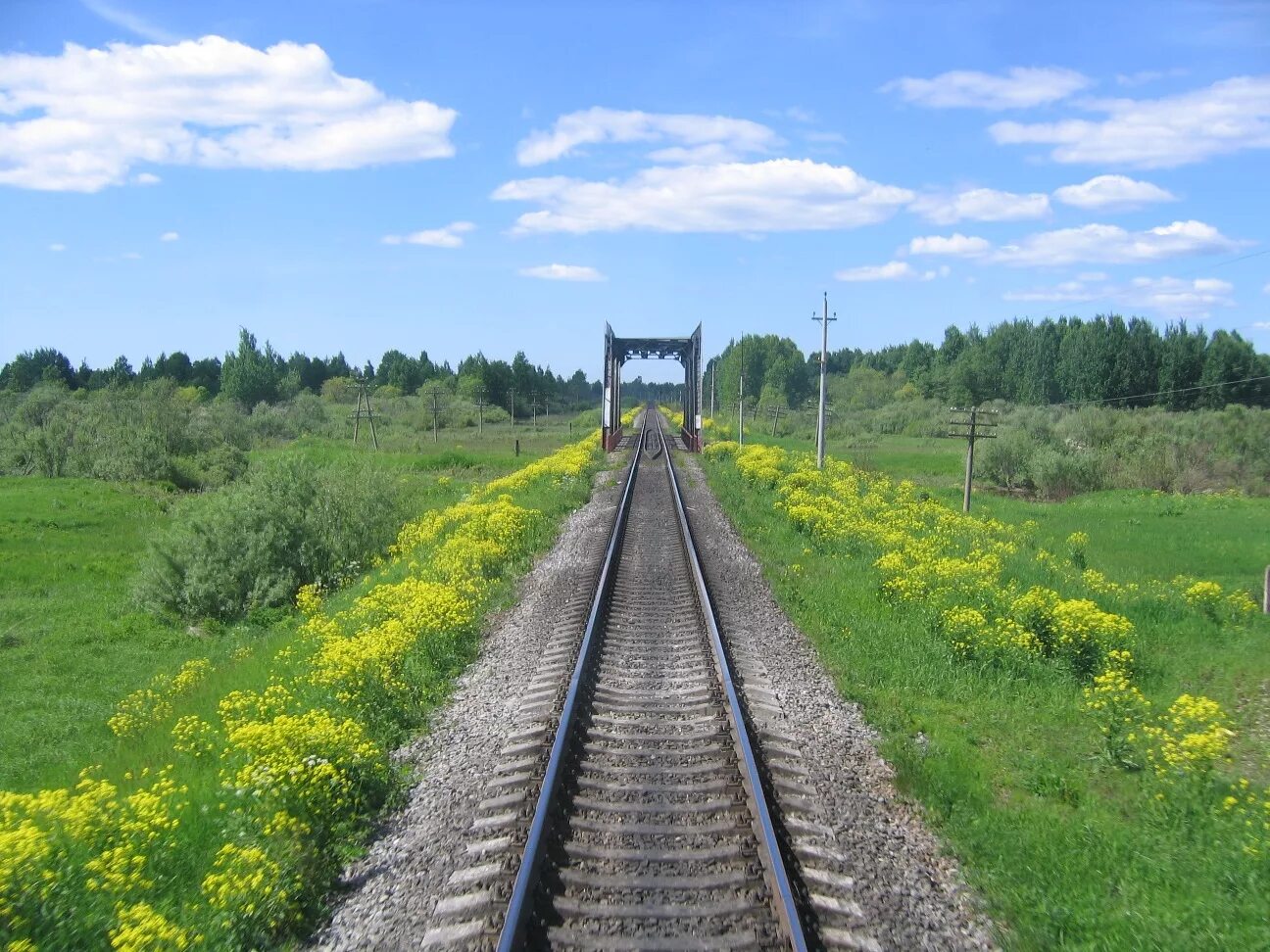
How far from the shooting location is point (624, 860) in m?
5.53

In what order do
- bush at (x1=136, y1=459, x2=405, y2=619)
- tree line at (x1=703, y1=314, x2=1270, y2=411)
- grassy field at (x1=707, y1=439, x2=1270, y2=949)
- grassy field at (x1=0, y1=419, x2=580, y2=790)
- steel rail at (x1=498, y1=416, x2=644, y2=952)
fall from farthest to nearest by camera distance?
tree line at (x1=703, y1=314, x2=1270, y2=411), bush at (x1=136, y1=459, x2=405, y2=619), grassy field at (x1=0, y1=419, x2=580, y2=790), grassy field at (x1=707, y1=439, x2=1270, y2=949), steel rail at (x1=498, y1=416, x2=644, y2=952)

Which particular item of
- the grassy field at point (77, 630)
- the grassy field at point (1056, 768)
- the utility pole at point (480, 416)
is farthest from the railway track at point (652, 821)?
the utility pole at point (480, 416)

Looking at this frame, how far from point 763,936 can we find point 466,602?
25.6 ft

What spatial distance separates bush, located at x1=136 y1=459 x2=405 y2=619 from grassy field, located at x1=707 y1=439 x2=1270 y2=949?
10140 mm

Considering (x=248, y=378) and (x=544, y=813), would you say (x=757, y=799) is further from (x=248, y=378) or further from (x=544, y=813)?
(x=248, y=378)

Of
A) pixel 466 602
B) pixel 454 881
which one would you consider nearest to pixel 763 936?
pixel 454 881

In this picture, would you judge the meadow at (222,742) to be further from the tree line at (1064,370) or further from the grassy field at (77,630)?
the tree line at (1064,370)

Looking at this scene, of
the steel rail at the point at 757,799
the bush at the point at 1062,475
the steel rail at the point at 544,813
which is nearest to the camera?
the steel rail at the point at 544,813

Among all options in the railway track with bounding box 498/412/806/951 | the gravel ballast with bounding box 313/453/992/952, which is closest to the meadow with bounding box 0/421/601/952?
the gravel ballast with bounding box 313/453/992/952

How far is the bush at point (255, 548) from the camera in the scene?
1920 centimetres

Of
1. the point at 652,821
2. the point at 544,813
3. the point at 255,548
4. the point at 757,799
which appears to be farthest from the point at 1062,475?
the point at 544,813

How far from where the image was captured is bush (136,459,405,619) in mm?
19203

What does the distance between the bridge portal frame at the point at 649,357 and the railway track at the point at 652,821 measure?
1449 inches

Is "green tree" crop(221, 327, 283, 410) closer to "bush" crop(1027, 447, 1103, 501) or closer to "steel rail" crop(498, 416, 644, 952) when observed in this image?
"bush" crop(1027, 447, 1103, 501)
